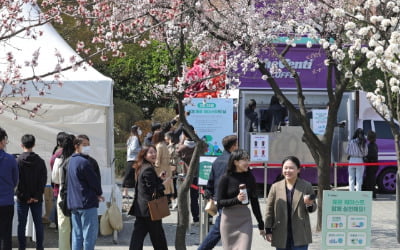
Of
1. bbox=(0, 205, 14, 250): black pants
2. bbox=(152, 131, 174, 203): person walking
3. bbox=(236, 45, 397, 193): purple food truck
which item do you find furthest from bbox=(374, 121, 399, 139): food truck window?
bbox=(0, 205, 14, 250): black pants

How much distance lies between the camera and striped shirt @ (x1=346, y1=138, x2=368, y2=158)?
18.7m

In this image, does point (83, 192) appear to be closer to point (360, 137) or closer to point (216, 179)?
point (216, 179)

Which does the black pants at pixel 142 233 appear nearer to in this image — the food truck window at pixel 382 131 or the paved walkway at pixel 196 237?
the paved walkway at pixel 196 237

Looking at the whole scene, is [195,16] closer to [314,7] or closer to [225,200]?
[314,7]

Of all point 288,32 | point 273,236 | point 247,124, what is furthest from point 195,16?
point 247,124

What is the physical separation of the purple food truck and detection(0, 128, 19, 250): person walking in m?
8.96

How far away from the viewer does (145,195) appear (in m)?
10.4

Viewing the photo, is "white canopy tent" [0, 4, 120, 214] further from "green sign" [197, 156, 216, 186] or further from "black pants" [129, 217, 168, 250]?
"black pants" [129, 217, 168, 250]

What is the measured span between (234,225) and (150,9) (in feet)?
13.1

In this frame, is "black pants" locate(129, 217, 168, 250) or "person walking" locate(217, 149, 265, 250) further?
"black pants" locate(129, 217, 168, 250)

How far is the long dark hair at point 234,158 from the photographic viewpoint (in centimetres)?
941

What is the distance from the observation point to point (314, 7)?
537 inches

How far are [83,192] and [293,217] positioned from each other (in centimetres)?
291

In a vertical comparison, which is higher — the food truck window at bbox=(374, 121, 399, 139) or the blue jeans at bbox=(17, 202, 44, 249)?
the food truck window at bbox=(374, 121, 399, 139)
